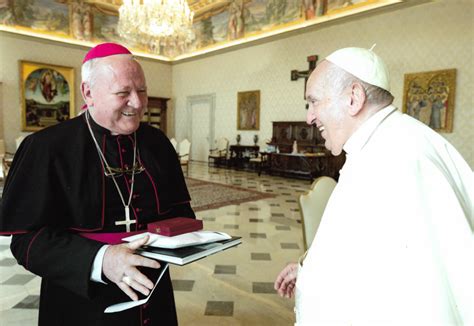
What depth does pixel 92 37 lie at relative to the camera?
14.7 metres

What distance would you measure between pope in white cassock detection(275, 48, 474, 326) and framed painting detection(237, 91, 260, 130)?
1250 cm

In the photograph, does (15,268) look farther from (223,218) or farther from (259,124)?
(259,124)

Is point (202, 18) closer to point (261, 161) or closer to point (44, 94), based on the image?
point (44, 94)

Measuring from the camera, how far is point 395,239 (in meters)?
1.09

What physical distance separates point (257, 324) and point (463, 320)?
200 cm

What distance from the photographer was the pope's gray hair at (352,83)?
53.9 inches

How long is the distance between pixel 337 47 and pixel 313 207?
9957 mm

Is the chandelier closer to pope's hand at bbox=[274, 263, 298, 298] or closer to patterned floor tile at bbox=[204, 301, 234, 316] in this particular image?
patterned floor tile at bbox=[204, 301, 234, 316]

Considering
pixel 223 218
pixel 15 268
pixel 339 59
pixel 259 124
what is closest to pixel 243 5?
pixel 259 124

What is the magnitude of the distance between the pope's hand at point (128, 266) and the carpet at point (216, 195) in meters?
5.68

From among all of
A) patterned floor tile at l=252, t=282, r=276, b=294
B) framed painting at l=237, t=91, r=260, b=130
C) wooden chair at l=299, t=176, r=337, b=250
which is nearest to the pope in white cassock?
wooden chair at l=299, t=176, r=337, b=250

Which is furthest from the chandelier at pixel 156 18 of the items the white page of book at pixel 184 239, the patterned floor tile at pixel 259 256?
the white page of book at pixel 184 239

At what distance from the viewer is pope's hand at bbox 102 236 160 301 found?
3.42 feet

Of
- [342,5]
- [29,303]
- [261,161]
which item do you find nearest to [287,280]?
[29,303]
